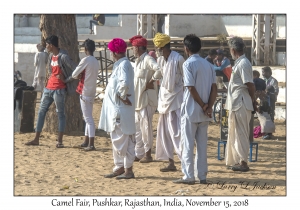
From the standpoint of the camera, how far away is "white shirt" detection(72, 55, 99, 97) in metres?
11.3

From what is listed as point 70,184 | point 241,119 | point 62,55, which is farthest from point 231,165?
point 62,55

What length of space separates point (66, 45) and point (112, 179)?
15.6 feet

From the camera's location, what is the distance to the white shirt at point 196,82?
28.4 feet

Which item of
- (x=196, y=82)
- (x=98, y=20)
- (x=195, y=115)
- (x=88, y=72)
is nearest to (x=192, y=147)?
(x=195, y=115)

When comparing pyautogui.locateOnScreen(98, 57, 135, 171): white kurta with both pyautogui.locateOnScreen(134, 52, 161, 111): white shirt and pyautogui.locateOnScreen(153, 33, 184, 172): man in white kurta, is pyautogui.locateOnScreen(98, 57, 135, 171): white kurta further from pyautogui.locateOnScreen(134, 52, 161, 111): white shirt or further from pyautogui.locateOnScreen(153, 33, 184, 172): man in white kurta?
pyautogui.locateOnScreen(134, 52, 161, 111): white shirt

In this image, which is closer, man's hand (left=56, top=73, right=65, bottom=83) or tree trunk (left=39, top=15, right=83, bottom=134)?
man's hand (left=56, top=73, right=65, bottom=83)

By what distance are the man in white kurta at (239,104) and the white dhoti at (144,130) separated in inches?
48.4

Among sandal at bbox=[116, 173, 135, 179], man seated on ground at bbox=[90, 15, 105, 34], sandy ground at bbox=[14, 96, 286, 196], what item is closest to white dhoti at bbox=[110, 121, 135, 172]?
sandal at bbox=[116, 173, 135, 179]

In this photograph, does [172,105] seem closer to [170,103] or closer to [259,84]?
[170,103]

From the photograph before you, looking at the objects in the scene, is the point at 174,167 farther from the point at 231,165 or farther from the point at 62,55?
the point at 62,55

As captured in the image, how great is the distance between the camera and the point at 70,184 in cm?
916

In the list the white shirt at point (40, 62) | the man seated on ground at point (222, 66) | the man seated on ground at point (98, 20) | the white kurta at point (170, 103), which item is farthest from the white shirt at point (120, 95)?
the man seated on ground at point (98, 20)

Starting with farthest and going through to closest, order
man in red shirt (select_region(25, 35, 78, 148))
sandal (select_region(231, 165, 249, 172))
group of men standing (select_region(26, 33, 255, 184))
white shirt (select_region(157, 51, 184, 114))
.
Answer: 1. man in red shirt (select_region(25, 35, 78, 148))
2. sandal (select_region(231, 165, 249, 172))
3. white shirt (select_region(157, 51, 184, 114))
4. group of men standing (select_region(26, 33, 255, 184))

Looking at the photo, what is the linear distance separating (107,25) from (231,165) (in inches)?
926
